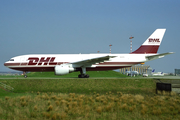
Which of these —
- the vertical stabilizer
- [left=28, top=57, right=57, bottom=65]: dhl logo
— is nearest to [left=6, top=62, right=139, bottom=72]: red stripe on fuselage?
[left=28, top=57, right=57, bottom=65]: dhl logo

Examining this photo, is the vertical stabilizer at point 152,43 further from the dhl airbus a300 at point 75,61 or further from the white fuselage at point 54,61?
the white fuselage at point 54,61

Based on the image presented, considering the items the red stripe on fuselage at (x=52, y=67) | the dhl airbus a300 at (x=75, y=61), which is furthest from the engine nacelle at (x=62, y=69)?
the red stripe on fuselage at (x=52, y=67)

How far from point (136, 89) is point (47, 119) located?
49.1ft

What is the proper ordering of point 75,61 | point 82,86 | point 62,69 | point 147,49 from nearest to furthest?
point 82,86 → point 62,69 → point 75,61 → point 147,49

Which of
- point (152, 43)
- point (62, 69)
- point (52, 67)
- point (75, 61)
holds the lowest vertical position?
point (62, 69)

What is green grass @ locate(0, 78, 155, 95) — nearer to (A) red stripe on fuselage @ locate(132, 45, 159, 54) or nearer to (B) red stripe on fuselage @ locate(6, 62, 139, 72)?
(B) red stripe on fuselage @ locate(6, 62, 139, 72)

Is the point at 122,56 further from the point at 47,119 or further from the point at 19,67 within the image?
the point at 47,119

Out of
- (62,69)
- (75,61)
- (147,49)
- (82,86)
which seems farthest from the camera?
(147,49)

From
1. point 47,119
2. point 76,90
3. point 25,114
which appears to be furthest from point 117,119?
point 76,90

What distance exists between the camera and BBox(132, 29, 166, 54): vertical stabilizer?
1214 inches

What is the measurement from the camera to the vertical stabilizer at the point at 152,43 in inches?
1214

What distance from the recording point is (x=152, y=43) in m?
30.9

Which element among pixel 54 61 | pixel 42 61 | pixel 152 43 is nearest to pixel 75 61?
pixel 54 61

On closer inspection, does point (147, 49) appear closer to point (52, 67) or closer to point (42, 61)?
point (52, 67)
